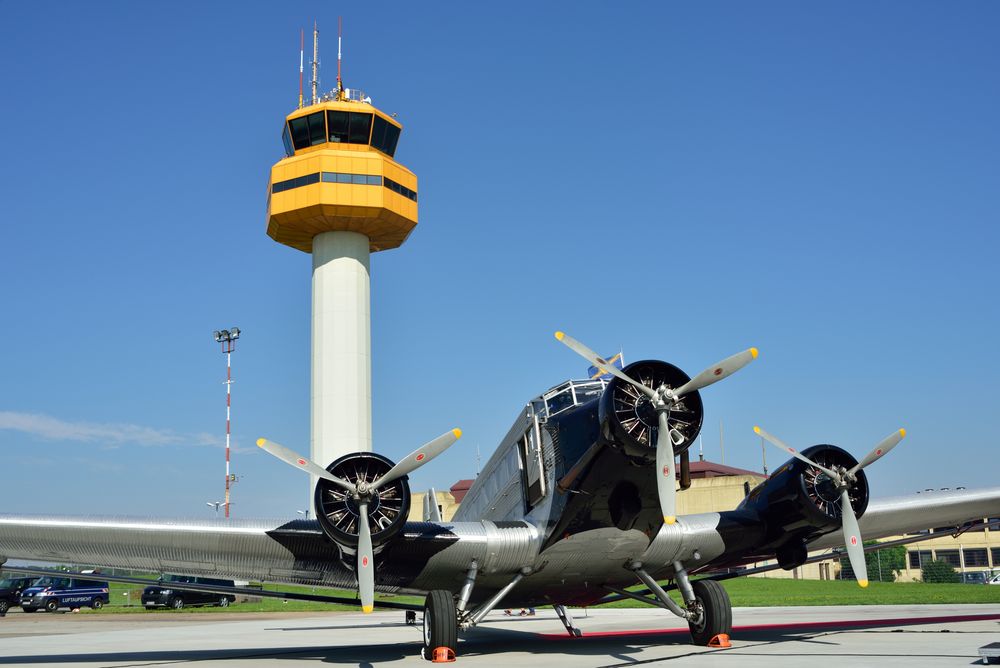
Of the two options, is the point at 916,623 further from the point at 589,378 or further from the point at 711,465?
the point at 711,465

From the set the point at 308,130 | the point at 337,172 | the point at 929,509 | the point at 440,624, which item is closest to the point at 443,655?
the point at 440,624

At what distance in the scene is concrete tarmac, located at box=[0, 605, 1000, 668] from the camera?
13.7m

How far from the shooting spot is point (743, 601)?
39.3m

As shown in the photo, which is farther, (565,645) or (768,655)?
(565,645)

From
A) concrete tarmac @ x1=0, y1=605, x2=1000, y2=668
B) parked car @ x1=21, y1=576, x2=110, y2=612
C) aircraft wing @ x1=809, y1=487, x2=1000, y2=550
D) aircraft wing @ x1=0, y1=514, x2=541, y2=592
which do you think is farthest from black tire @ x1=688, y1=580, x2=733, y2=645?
parked car @ x1=21, y1=576, x2=110, y2=612

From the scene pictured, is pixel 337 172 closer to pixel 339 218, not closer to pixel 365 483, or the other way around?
pixel 339 218

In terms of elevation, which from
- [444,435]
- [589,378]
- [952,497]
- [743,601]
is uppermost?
[589,378]

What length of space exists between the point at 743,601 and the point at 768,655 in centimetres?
2736

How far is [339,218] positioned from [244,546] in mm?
38299

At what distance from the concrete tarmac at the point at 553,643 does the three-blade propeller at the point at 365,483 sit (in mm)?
1461

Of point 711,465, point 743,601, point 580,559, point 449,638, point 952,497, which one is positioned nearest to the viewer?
point 449,638

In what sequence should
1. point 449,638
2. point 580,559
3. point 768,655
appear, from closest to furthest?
point 768,655 → point 449,638 → point 580,559

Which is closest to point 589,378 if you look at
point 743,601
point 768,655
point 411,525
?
point 411,525

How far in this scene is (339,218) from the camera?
52531mm
